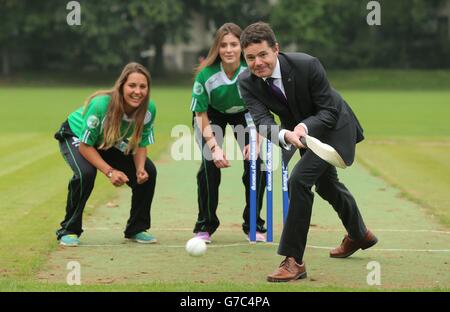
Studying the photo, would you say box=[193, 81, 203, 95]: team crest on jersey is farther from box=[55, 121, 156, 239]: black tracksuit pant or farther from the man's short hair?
the man's short hair

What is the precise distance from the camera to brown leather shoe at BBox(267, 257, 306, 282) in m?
7.95

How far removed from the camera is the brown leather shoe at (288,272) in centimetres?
795

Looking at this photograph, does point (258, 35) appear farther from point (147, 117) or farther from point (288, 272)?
point (147, 117)

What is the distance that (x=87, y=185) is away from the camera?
32.0 ft

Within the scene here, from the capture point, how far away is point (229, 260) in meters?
9.02

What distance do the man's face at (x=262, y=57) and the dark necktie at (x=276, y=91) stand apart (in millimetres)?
159

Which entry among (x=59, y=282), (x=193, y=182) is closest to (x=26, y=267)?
(x=59, y=282)

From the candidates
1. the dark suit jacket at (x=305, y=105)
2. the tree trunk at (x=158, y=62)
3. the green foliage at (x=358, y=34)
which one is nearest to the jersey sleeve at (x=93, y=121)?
the dark suit jacket at (x=305, y=105)

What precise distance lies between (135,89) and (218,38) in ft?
3.16

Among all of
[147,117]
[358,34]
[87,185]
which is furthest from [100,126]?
[358,34]

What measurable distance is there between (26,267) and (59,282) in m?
0.78

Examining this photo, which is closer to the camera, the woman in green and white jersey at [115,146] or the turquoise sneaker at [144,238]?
the woman in green and white jersey at [115,146]

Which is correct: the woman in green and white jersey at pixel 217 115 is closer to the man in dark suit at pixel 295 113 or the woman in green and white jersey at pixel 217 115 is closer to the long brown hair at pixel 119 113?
the long brown hair at pixel 119 113

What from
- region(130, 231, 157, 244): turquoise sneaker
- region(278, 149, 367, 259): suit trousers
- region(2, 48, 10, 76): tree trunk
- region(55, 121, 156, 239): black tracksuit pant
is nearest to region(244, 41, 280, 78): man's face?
region(278, 149, 367, 259): suit trousers
